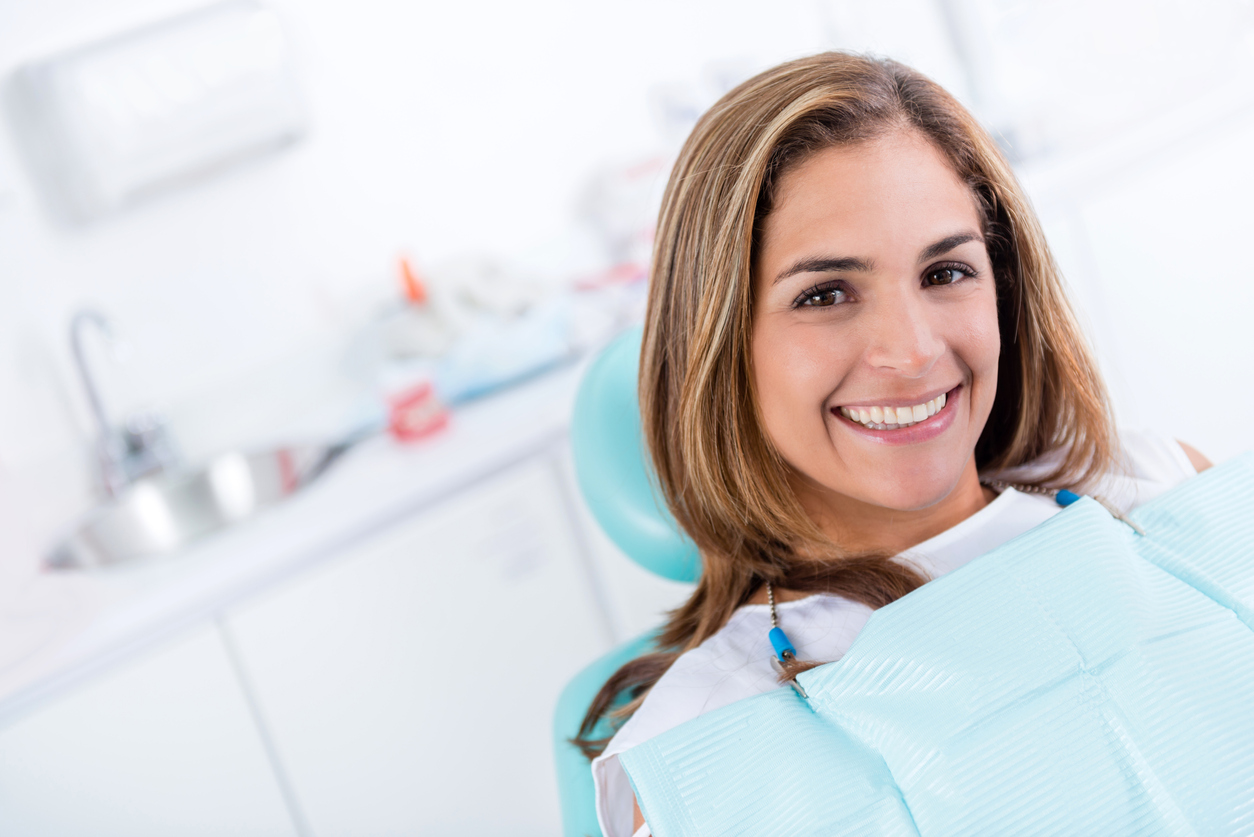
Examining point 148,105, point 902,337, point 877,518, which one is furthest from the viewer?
point 148,105

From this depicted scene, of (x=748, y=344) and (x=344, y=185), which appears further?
(x=344, y=185)

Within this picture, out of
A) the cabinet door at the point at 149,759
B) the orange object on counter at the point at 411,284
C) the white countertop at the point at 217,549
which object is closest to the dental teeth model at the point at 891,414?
the white countertop at the point at 217,549

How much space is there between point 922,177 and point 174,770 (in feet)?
4.56

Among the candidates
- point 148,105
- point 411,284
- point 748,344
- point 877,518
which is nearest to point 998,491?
point 877,518

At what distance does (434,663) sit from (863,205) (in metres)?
1.14

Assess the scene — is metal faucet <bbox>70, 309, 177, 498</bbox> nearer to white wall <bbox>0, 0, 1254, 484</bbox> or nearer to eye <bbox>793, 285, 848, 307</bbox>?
white wall <bbox>0, 0, 1254, 484</bbox>

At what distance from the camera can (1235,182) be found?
2244mm

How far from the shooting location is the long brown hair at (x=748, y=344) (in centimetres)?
99

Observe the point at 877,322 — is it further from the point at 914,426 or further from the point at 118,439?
the point at 118,439

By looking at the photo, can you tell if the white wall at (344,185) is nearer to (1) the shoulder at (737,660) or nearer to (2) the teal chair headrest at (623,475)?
(2) the teal chair headrest at (623,475)

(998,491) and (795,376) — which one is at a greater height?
(795,376)

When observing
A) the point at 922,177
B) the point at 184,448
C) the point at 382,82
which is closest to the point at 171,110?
the point at 382,82

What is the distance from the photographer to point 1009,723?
2.72ft

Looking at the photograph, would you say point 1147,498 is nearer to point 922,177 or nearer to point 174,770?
point 922,177
